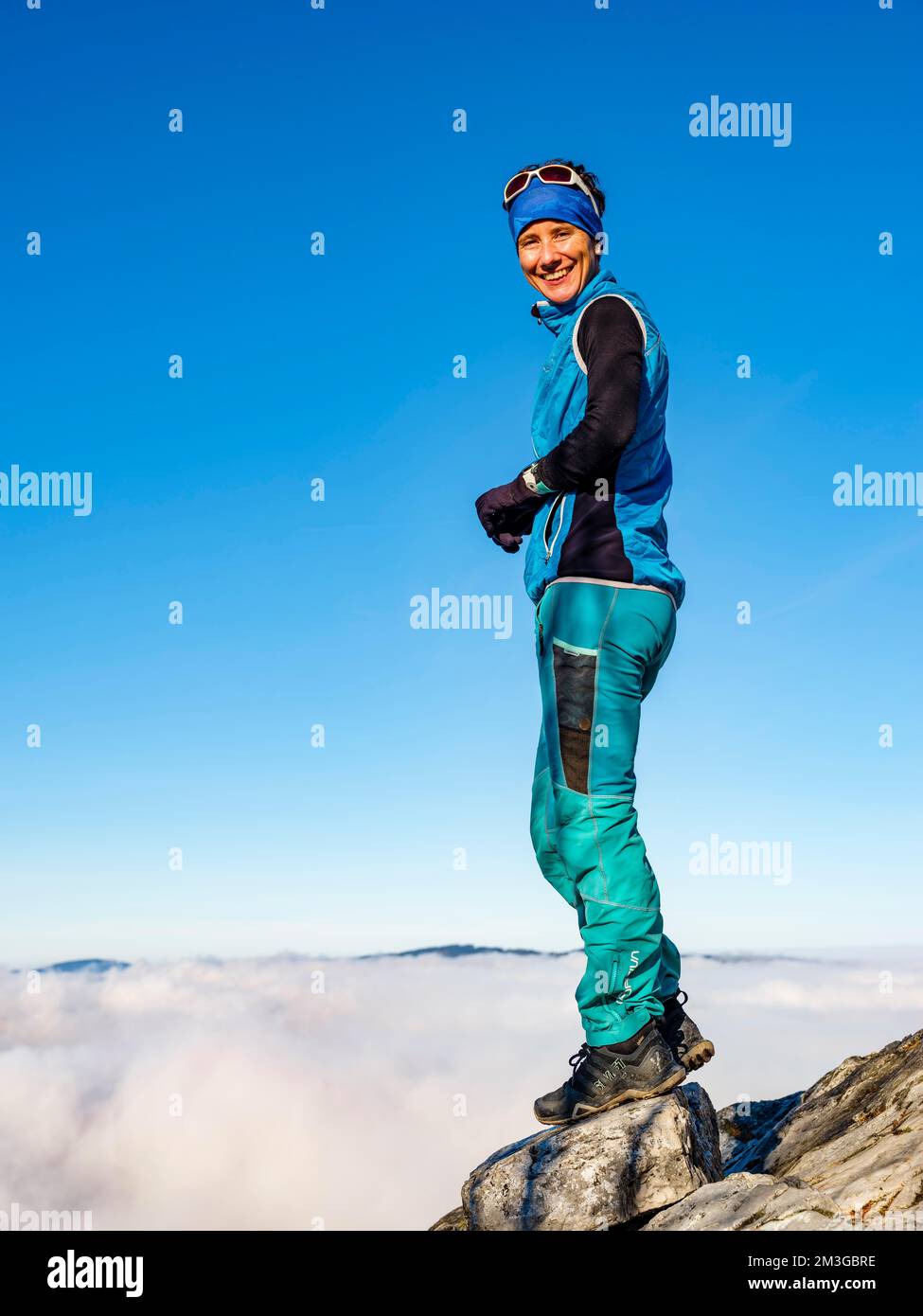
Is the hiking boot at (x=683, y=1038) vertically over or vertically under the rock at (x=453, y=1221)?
over

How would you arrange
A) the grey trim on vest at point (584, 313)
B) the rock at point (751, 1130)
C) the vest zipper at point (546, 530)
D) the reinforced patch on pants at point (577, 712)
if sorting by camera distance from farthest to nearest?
the rock at point (751, 1130), the vest zipper at point (546, 530), the grey trim on vest at point (584, 313), the reinforced patch on pants at point (577, 712)

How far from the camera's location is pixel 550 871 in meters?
6.31

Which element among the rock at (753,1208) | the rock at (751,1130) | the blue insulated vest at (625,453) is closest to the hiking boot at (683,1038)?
the rock at (753,1208)

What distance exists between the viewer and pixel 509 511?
21.1 feet

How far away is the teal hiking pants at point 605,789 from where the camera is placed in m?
5.77

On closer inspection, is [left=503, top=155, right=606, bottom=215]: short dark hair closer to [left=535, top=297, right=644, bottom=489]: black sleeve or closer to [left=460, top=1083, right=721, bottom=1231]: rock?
[left=535, top=297, right=644, bottom=489]: black sleeve

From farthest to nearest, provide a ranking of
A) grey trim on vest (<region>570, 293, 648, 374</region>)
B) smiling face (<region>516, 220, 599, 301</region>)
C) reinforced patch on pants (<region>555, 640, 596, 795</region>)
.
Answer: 1. smiling face (<region>516, 220, 599, 301</region>)
2. grey trim on vest (<region>570, 293, 648, 374</region>)
3. reinforced patch on pants (<region>555, 640, 596, 795</region>)

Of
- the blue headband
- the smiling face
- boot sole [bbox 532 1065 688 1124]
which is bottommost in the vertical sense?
boot sole [bbox 532 1065 688 1124]

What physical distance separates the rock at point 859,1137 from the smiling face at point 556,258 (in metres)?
4.36

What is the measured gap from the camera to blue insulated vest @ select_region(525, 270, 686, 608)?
607 cm

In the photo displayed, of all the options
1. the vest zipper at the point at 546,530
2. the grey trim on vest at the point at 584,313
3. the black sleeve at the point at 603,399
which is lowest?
the vest zipper at the point at 546,530

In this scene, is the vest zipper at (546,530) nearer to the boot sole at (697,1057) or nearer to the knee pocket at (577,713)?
the knee pocket at (577,713)

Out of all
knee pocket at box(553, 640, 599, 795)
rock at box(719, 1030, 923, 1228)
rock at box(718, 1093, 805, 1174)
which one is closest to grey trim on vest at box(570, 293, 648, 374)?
knee pocket at box(553, 640, 599, 795)
